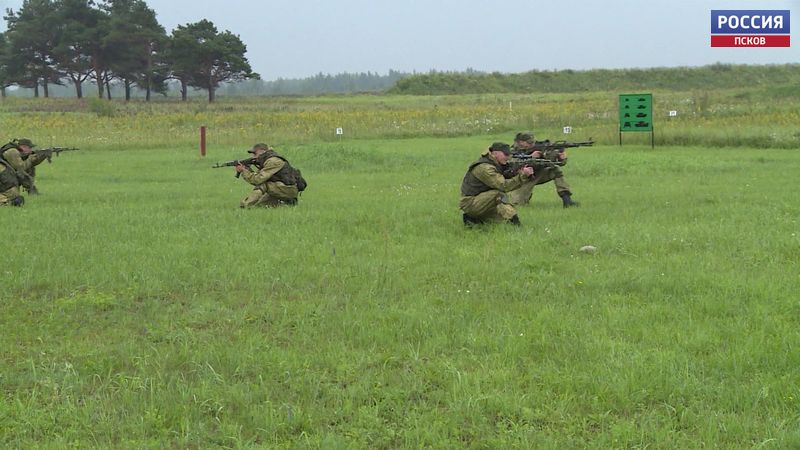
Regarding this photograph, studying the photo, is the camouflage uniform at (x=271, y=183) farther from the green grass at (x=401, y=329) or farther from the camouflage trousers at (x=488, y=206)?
the camouflage trousers at (x=488, y=206)

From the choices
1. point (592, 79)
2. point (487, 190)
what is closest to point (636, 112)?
point (487, 190)

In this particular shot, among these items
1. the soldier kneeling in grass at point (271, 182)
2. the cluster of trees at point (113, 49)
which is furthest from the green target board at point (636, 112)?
the cluster of trees at point (113, 49)

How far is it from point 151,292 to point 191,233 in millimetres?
3118

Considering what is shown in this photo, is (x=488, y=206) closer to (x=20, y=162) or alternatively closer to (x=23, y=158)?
(x=20, y=162)

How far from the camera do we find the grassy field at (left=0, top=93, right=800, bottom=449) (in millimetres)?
4461

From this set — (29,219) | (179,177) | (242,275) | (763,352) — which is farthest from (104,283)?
(179,177)

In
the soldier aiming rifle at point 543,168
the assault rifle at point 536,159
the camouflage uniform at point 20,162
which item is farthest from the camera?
the camouflage uniform at point 20,162

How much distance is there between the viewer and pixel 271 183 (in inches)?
527

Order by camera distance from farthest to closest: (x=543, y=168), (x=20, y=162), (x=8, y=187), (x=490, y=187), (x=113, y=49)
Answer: (x=113, y=49) → (x=20, y=162) → (x=8, y=187) → (x=543, y=168) → (x=490, y=187)

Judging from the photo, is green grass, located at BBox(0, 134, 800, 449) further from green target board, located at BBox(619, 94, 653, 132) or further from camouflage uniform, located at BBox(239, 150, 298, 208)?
green target board, located at BBox(619, 94, 653, 132)

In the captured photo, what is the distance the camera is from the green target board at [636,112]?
83.5 ft

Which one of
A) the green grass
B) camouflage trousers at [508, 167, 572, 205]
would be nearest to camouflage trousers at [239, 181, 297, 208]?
the green grass

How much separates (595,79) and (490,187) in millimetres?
84422

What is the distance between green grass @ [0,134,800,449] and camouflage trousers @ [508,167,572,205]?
0.83 metres
